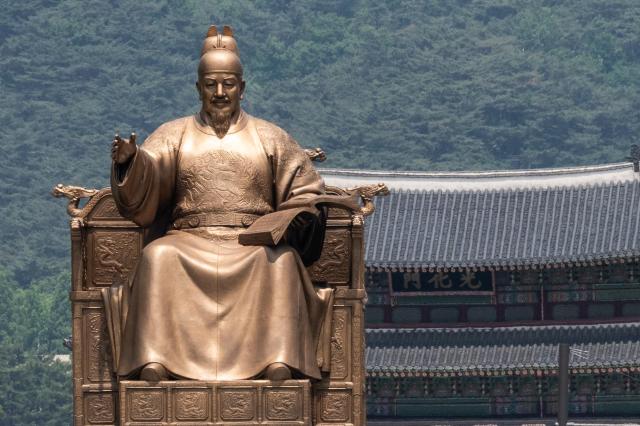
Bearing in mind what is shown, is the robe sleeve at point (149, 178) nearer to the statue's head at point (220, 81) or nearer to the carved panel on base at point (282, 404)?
the statue's head at point (220, 81)

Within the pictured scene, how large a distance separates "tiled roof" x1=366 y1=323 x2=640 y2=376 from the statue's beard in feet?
62.8

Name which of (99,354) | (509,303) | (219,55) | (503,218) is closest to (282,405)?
(99,354)

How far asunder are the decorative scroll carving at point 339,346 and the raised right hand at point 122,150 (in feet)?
5.64

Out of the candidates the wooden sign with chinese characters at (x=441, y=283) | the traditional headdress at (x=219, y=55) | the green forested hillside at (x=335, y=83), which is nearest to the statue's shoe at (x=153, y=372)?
the traditional headdress at (x=219, y=55)

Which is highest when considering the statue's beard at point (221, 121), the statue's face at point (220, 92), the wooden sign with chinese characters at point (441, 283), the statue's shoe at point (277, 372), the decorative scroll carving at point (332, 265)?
the statue's face at point (220, 92)

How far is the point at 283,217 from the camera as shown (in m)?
16.6

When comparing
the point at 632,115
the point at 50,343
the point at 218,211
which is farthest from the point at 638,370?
the point at 632,115

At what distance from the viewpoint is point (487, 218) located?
123 ft

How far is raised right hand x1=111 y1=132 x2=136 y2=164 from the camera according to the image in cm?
1633

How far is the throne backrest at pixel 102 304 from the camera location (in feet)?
55.1

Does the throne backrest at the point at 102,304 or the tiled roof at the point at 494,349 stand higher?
the throne backrest at the point at 102,304

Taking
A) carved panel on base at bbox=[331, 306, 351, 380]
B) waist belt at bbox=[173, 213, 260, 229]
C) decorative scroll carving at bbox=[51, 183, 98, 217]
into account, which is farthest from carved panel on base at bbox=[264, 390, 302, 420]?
decorative scroll carving at bbox=[51, 183, 98, 217]

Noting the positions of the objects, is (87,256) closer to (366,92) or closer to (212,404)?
(212,404)

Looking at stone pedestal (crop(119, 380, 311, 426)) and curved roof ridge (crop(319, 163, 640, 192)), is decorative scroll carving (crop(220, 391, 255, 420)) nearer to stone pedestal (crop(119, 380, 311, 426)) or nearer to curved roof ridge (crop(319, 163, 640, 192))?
stone pedestal (crop(119, 380, 311, 426))
